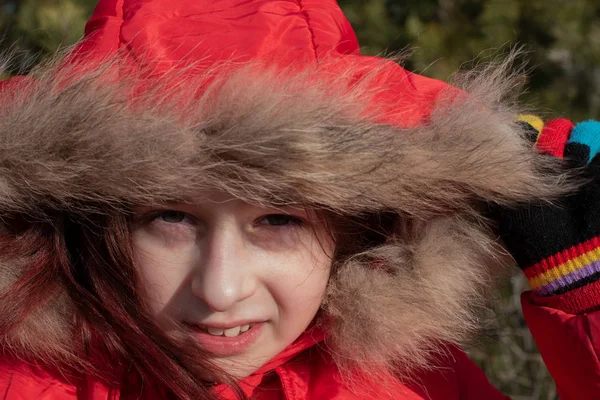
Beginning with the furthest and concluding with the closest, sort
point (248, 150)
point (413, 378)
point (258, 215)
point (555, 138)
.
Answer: point (413, 378)
point (555, 138)
point (258, 215)
point (248, 150)

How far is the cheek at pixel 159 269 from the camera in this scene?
133cm

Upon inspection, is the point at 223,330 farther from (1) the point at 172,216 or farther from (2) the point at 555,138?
(2) the point at 555,138

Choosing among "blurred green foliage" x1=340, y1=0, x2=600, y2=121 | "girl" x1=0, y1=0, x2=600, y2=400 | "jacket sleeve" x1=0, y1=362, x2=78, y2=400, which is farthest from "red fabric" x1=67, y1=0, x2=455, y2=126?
"blurred green foliage" x1=340, y1=0, x2=600, y2=121

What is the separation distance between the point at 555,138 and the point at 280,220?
0.54m

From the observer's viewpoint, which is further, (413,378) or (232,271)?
(413,378)

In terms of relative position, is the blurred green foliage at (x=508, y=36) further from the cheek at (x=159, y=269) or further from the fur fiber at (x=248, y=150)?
the cheek at (x=159, y=269)

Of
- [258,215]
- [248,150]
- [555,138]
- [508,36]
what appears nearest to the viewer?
[248,150]

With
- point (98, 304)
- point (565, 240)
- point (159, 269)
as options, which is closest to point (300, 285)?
point (159, 269)

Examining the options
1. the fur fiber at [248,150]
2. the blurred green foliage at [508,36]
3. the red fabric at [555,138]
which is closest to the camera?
the fur fiber at [248,150]

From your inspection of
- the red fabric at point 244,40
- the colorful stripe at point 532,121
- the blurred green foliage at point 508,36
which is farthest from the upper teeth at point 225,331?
the blurred green foliage at point 508,36

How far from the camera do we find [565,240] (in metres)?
1.40

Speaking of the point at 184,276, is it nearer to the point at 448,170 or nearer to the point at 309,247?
the point at 309,247

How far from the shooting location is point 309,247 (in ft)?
4.60

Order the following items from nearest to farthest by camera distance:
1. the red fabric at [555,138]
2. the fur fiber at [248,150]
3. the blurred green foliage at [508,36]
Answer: the fur fiber at [248,150], the red fabric at [555,138], the blurred green foliage at [508,36]
